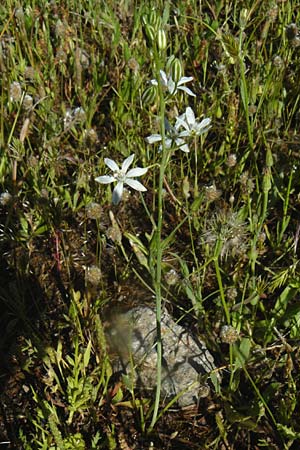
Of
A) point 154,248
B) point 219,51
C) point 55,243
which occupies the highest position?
point 219,51

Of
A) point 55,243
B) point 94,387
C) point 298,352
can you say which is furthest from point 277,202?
point 94,387

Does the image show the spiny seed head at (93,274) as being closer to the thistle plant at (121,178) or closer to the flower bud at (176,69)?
the thistle plant at (121,178)

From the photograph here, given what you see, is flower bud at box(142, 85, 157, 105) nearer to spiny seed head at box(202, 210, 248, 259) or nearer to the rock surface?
spiny seed head at box(202, 210, 248, 259)

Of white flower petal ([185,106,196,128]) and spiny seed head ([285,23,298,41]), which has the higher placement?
spiny seed head ([285,23,298,41])

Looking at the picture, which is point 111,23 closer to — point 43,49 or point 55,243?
point 43,49

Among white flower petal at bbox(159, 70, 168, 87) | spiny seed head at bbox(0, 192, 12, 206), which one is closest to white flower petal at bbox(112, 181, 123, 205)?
white flower petal at bbox(159, 70, 168, 87)

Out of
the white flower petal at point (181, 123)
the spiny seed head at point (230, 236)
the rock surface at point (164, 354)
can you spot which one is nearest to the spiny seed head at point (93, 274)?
the rock surface at point (164, 354)

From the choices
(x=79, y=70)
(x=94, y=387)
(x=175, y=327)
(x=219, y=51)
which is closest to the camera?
(x=94, y=387)
